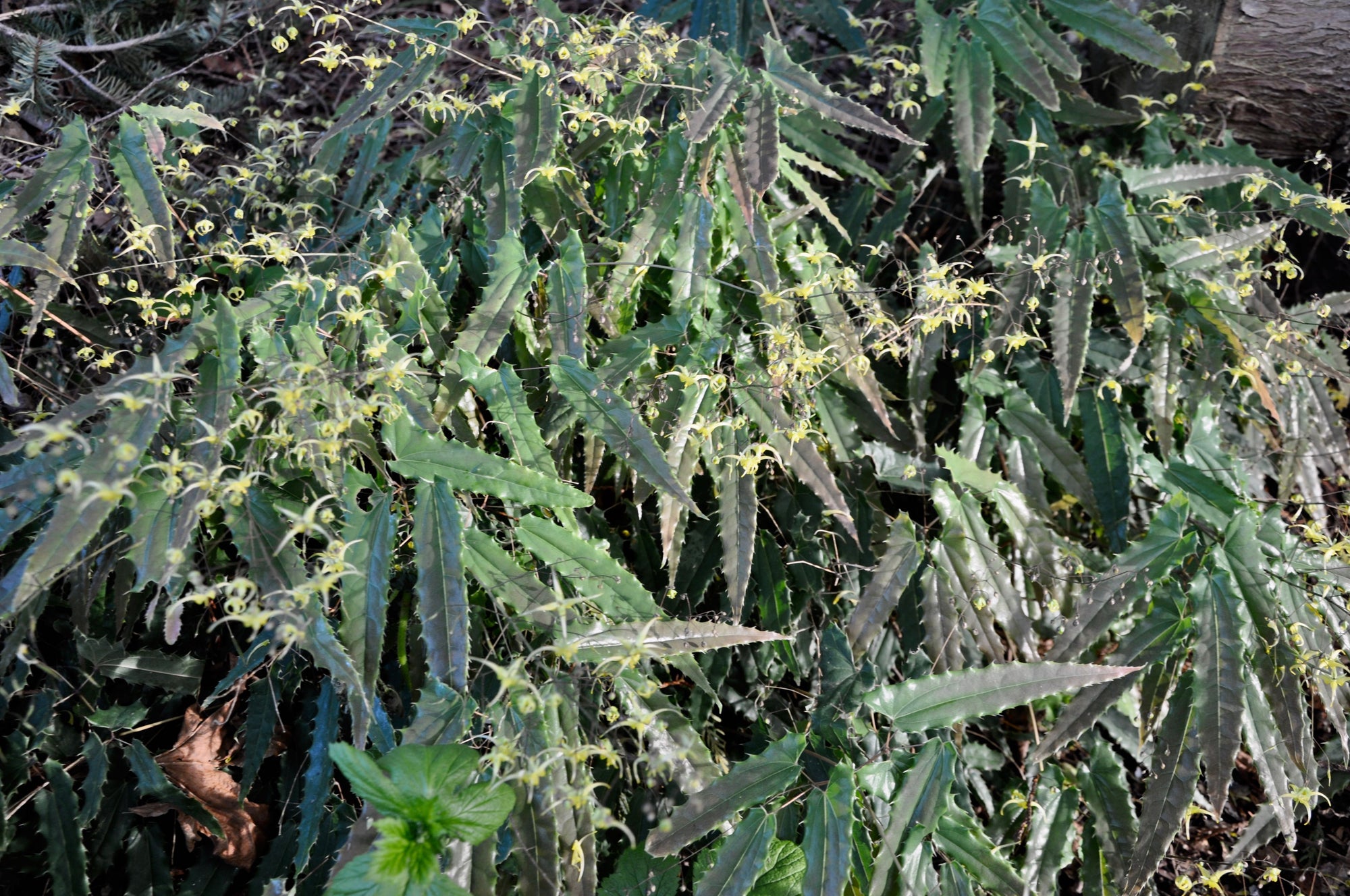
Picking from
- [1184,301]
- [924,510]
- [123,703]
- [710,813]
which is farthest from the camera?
[1184,301]

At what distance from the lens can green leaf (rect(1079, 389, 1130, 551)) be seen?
1.54 m

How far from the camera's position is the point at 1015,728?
166cm

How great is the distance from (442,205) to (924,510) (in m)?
1.04

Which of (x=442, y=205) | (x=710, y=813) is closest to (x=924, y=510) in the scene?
(x=710, y=813)

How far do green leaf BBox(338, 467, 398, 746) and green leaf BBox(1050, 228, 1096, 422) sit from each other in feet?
3.58

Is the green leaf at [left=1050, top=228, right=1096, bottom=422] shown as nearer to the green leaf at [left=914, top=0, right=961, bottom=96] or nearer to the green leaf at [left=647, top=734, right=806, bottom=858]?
the green leaf at [left=914, top=0, right=961, bottom=96]

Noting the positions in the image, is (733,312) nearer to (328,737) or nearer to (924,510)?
(924,510)

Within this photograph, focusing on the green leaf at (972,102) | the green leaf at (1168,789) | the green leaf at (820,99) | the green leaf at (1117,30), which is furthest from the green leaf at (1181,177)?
the green leaf at (1168,789)

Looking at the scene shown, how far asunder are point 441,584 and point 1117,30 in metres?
1.62

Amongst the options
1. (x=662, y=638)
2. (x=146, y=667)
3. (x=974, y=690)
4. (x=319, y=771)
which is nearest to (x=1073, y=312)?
(x=974, y=690)

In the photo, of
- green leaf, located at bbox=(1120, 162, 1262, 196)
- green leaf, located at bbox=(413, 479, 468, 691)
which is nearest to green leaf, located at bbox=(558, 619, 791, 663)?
green leaf, located at bbox=(413, 479, 468, 691)

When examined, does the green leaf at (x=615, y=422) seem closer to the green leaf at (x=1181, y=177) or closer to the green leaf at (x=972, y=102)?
the green leaf at (x=972, y=102)

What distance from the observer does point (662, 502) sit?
1.29m

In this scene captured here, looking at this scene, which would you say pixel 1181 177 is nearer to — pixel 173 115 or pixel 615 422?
pixel 615 422
